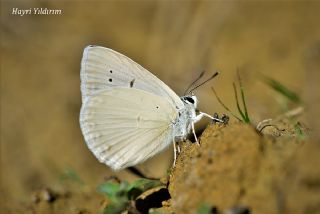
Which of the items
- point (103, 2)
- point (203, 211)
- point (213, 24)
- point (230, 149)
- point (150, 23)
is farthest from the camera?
point (103, 2)

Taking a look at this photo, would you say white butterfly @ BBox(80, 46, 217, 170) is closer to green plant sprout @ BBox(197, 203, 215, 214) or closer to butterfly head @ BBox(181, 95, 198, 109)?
butterfly head @ BBox(181, 95, 198, 109)

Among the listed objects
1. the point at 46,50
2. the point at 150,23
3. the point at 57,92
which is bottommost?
the point at 57,92

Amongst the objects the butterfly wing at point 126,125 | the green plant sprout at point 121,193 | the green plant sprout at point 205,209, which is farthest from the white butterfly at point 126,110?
the green plant sprout at point 205,209

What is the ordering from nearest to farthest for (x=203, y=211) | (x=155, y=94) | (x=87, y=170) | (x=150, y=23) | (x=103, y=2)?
(x=203, y=211) < (x=155, y=94) < (x=87, y=170) < (x=150, y=23) < (x=103, y=2)

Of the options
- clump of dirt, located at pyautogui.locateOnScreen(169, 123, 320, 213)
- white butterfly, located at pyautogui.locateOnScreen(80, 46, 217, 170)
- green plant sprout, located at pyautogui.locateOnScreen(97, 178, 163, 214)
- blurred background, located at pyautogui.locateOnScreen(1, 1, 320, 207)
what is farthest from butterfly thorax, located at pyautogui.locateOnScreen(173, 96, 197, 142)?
blurred background, located at pyautogui.locateOnScreen(1, 1, 320, 207)

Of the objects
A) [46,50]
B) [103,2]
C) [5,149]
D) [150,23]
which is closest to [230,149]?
[5,149]

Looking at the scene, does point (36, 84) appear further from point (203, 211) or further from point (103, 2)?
point (203, 211)

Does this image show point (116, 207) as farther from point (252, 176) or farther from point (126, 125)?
point (126, 125)

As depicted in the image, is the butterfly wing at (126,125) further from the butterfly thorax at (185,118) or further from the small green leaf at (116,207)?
the small green leaf at (116,207)
